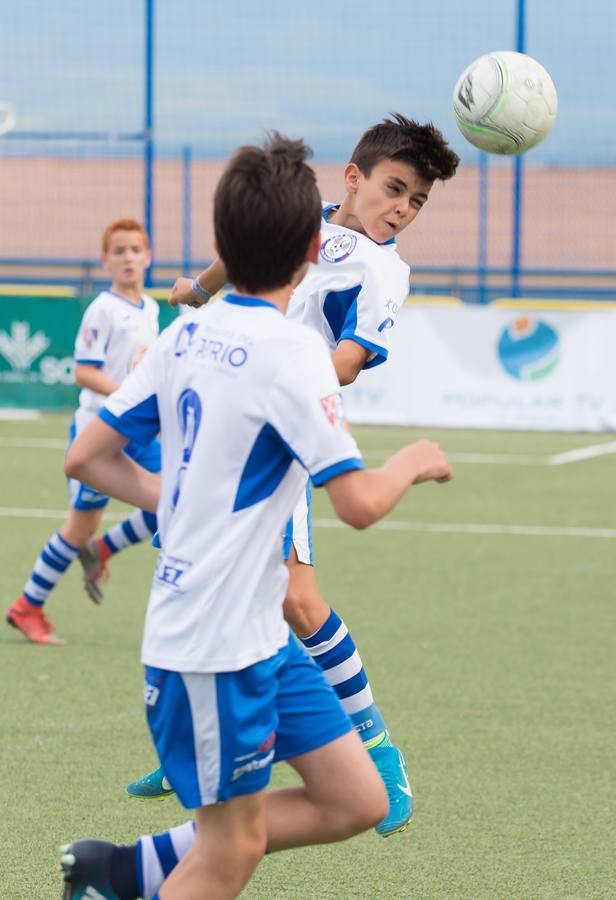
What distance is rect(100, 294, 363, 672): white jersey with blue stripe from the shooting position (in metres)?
3.03

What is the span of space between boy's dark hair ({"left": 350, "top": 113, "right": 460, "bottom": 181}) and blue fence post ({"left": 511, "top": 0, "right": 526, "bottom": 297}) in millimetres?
12942

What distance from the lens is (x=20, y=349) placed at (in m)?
16.5

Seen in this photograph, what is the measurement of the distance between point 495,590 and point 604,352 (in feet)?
23.5

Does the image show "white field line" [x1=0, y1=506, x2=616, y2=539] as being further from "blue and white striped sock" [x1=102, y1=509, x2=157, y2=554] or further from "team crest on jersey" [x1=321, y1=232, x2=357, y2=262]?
"team crest on jersey" [x1=321, y1=232, x2=357, y2=262]

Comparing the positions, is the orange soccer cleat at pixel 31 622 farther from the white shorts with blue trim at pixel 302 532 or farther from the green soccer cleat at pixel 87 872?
Result: the green soccer cleat at pixel 87 872

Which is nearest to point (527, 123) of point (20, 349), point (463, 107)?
point (463, 107)

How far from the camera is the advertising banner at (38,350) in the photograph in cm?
1623

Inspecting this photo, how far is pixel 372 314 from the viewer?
453cm

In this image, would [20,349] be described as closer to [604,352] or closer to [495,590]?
[604,352]

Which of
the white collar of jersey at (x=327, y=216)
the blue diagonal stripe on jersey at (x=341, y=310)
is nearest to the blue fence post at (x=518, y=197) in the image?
the white collar of jersey at (x=327, y=216)

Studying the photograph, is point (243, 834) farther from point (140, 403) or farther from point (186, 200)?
point (186, 200)

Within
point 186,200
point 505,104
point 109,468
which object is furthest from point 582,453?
point 109,468

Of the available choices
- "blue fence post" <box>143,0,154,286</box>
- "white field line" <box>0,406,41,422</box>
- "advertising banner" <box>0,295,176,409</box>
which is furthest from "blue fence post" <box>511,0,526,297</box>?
"white field line" <box>0,406,41,422</box>

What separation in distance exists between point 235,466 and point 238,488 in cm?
5
